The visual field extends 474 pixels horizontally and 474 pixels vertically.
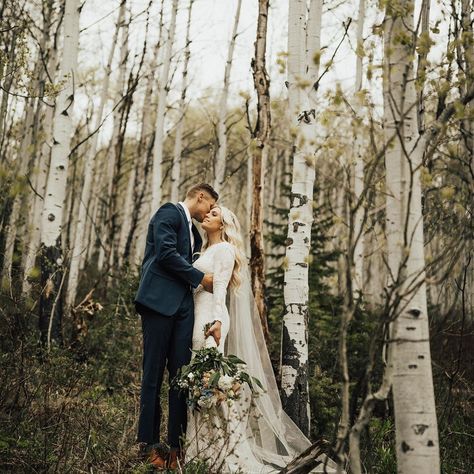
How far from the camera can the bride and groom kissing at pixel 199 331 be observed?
159 inches

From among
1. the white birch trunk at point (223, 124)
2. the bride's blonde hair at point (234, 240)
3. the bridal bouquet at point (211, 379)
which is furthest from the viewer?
the white birch trunk at point (223, 124)

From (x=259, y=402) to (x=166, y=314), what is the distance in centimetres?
113

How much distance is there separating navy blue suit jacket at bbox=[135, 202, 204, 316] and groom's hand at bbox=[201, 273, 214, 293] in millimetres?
89

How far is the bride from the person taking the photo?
402cm

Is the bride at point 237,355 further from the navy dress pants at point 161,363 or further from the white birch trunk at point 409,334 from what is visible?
the white birch trunk at point 409,334

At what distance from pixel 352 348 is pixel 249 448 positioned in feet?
9.95

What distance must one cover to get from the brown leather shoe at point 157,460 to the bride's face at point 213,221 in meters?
1.88

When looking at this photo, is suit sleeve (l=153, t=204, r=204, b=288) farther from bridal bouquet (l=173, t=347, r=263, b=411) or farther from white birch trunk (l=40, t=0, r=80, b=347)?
white birch trunk (l=40, t=0, r=80, b=347)

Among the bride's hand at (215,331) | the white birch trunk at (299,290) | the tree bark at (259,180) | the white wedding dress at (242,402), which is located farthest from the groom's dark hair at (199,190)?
the tree bark at (259,180)

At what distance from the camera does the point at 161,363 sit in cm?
418

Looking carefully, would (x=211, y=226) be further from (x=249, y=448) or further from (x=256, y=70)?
(x=256, y=70)

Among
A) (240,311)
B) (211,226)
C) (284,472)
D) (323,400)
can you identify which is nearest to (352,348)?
(323,400)

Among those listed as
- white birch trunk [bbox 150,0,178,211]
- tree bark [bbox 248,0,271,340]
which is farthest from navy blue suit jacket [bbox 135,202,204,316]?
white birch trunk [bbox 150,0,178,211]

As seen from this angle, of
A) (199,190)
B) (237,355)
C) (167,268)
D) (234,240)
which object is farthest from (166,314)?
(199,190)
